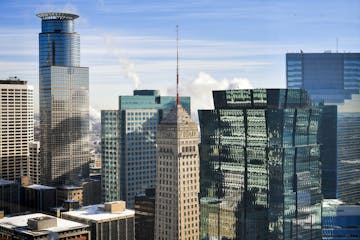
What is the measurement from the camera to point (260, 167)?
1043 cm

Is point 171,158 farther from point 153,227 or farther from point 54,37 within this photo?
point 54,37

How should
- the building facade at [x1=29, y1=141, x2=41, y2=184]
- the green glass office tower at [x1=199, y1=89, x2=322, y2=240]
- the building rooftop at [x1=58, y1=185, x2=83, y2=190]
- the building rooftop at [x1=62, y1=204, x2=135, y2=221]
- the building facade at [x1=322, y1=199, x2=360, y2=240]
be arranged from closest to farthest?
the green glass office tower at [x1=199, y1=89, x2=322, y2=240] < the building facade at [x1=322, y1=199, x2=360, y2=240] < the building rooftop at [x1=62, y1=204, x2=135, y2=221] < the building rooftop at [x1=58, y1=185, x2=83, y2=190] < the building facade at [x1=29, y1=141, x2=41, y2=184]

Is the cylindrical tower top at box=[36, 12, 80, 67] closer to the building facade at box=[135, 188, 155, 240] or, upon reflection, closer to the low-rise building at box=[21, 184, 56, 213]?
the low-rise building at box=[21, 184, 56, 213]

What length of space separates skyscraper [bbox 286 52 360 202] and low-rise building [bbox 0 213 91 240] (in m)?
5.65

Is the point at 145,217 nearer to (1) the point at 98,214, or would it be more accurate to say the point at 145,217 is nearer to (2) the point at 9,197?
(1) the point at 98,214

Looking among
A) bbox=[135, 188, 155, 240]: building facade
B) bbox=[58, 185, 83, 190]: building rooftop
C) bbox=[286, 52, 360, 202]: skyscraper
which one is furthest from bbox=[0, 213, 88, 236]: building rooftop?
bbox=[286, 52, 360, 202]: skyscraper

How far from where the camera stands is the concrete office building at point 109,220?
1341 centimetres

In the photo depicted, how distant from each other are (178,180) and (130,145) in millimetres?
5771

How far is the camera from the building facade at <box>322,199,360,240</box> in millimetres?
10680

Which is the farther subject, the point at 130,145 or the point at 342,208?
the point at 130,145

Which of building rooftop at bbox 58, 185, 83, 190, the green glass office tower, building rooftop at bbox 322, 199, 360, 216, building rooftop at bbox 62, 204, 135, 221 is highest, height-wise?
the green glass office tower

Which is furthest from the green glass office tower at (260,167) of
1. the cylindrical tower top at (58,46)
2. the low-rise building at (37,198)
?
the cylindrical tower top at (58,46)

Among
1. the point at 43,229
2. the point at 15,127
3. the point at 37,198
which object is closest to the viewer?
the point at 43,229

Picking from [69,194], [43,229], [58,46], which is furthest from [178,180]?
[58,46]
